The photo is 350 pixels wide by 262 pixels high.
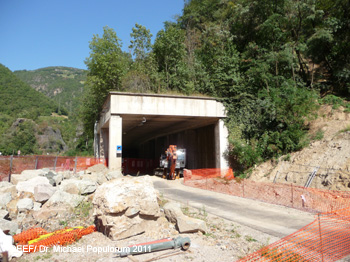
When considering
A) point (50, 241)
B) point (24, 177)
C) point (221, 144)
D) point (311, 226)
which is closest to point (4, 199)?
point (24, 177)

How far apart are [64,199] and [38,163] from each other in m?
10.0

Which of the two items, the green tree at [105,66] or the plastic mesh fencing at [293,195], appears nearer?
the plastic mesh fencing at [293,195]

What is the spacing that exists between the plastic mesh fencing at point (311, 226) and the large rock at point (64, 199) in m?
6.33

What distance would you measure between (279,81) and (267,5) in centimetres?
718

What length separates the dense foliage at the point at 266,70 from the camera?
17.6 metres

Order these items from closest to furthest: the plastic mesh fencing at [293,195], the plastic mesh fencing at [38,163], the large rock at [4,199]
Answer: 1. the large rock at [4,199]
2. the plastic mesh fencing at [293,195]
3. the plastic mesh fencing at [38,163]

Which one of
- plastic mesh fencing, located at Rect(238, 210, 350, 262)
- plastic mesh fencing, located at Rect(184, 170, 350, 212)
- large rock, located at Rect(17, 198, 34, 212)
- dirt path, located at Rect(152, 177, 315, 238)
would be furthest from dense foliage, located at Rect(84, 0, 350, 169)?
large rock, located at Rect(17, 198, 34, 212)

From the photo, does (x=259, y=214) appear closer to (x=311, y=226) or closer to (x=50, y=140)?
(x=311, y=226)

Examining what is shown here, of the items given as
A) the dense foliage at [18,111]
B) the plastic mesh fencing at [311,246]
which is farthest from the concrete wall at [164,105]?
the dense foliage at [18,111]

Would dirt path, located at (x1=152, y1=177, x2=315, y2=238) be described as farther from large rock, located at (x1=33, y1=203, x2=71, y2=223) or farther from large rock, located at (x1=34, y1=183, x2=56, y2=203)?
large rock, located at (x1=34, y1=183, x2=56, y2=203)

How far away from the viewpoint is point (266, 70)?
20062mm

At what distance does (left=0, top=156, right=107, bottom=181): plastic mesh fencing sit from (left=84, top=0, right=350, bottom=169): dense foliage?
821 cm

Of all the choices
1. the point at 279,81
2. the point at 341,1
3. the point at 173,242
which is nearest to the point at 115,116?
the point at 279,81

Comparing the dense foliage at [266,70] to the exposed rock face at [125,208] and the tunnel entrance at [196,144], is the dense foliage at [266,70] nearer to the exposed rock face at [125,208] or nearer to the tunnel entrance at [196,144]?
the tunnel entrance at [196,144]
